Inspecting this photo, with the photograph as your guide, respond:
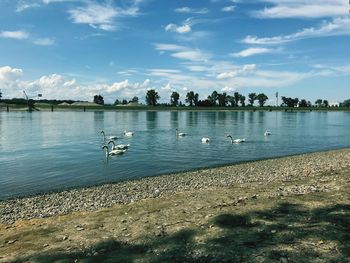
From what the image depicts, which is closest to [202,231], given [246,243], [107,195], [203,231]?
[203,231]

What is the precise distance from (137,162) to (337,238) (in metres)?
28.3

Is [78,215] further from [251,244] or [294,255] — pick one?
[294,255]

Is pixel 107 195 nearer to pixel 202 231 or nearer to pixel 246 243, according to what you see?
pixel 202 231

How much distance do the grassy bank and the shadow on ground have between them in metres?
Answer: 0.02

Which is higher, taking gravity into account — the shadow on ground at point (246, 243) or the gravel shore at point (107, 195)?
the shadow on ground at point (246, 243)

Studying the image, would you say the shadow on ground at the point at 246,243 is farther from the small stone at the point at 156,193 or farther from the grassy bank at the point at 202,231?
the small stone at the point at 156,193

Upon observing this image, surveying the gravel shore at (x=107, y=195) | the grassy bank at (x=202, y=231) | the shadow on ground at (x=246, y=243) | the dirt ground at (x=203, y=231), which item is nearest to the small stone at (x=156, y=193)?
the gravel shore at (x=107, y=195)

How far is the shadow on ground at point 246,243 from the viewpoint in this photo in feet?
32.6

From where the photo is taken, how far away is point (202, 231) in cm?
1219

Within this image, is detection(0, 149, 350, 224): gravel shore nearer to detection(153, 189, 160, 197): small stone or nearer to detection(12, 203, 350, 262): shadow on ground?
detection(153, 189, 160, 197): small stone

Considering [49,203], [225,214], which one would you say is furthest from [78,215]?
[225,214]

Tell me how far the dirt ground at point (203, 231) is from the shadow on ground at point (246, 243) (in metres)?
0.02

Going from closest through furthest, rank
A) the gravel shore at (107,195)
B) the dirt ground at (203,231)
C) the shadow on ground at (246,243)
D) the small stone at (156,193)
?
1. the shadow on ground at (246,243)
2. the dirt ground at (203,231)
3. the gravel shore at (107,195)
4. the small stone at (156,193)

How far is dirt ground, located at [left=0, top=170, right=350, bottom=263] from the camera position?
10.3m
